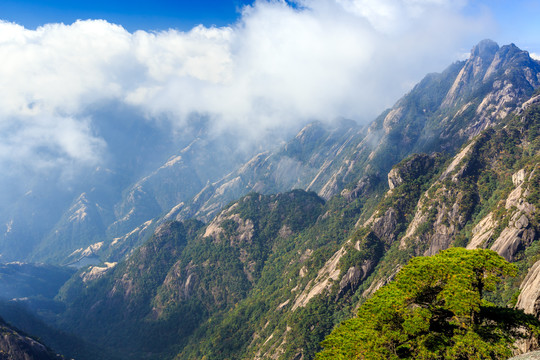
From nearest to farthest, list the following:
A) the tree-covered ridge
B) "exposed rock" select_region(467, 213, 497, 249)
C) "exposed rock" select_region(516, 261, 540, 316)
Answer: the tree-covered ridge < "exposed rock" select_region(516, 261, 540, 316) < "exposed rock" select_region(467, 213, 497, 249)

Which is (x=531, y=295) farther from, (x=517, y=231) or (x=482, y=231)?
(x=482, y=231)

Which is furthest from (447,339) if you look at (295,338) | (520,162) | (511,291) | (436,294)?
(520,162)

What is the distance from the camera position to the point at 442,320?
57906 mm

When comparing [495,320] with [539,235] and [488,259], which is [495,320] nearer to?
[488,259]

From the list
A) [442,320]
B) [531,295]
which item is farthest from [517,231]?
[442,320]

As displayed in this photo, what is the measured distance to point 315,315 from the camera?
196125 mm

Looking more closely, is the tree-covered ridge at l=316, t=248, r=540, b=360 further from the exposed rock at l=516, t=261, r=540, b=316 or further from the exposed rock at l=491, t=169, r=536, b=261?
the exposed rock at l=491, t=169, r=536, b=261

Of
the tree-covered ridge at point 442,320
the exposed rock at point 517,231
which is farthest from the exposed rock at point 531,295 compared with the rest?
the exposed rock at point 517,231

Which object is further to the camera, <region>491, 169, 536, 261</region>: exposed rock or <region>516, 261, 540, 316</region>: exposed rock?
<region>491, 169, 536, 261</region>: exposed rock

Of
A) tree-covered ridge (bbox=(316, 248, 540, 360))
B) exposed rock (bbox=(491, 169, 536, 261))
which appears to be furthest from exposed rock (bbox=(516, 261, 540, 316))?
exposed rock (bbox=(491, 169, 536, 261))

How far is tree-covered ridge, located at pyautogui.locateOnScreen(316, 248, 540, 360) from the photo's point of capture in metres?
50.9

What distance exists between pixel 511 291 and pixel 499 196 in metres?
77.0

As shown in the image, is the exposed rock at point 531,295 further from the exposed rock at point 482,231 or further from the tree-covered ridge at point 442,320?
the exposed rock at point 482,231

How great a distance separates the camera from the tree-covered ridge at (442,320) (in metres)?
50.9
